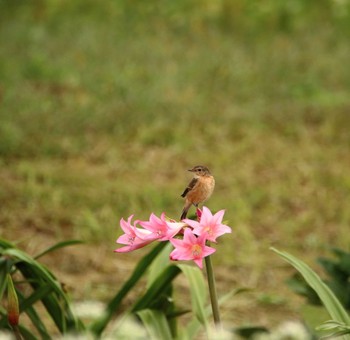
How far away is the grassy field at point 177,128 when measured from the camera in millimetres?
4328

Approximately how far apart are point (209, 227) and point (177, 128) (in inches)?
176

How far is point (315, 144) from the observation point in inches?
236

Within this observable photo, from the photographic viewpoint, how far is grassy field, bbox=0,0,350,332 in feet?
14.2

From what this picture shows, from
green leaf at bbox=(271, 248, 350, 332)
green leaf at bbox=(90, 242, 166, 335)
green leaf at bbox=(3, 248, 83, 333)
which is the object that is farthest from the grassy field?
green leaf at bbox=(271, 248, 350, 332)

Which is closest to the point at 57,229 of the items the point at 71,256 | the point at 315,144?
the point at 71,256

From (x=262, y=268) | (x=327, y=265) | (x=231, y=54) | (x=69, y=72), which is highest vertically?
(x=231, y=54)

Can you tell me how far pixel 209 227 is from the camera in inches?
58.9

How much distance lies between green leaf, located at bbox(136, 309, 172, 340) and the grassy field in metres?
1.19

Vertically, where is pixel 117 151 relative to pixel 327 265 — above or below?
above

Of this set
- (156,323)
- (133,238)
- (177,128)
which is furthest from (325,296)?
(177,128)

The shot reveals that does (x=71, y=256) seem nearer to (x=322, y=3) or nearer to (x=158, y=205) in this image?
(x=158, y=205)

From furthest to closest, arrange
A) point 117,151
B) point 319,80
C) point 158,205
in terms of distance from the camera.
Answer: point 319,80
point 117,151
point 158,205

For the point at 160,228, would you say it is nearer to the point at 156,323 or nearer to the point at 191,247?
the point at 191,247

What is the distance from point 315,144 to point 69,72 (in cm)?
212
